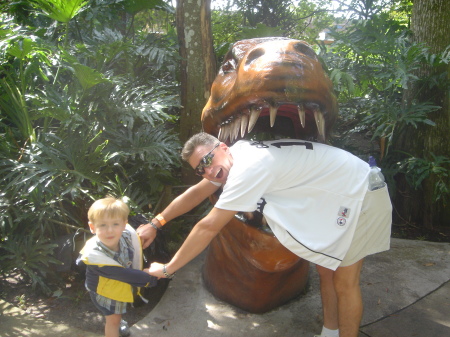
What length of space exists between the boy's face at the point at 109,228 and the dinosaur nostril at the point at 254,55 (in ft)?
3.59

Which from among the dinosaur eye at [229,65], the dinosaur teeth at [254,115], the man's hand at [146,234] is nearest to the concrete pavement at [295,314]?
the man's hand at [146,234]

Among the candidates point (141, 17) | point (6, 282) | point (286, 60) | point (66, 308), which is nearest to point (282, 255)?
point (286, 60)

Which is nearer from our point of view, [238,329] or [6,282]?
[238,329]

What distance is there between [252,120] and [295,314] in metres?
1.36

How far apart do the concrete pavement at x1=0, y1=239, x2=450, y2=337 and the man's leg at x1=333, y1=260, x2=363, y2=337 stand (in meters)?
0.43

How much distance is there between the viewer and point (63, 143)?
10.5ft

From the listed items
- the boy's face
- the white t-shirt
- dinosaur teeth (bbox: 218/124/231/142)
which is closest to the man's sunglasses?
the white t-shirt

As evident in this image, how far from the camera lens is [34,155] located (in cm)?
298

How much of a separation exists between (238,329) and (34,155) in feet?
5.72

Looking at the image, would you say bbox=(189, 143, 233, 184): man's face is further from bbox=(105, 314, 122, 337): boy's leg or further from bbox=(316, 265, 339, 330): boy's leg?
bbox=(105, 314, 122, 337): boy's leg

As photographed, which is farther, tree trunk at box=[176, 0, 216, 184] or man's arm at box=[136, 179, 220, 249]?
tree trunk at box=[176, 0, 216, 184]

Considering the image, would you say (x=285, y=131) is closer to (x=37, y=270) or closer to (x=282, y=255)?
(x=282, y=255)

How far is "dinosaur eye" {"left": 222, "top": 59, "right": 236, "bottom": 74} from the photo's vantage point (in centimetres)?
278

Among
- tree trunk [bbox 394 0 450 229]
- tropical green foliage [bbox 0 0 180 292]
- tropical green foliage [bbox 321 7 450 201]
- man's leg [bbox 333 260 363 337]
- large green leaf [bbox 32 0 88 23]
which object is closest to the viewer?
man's leg [bbox 333 260 363 337]
